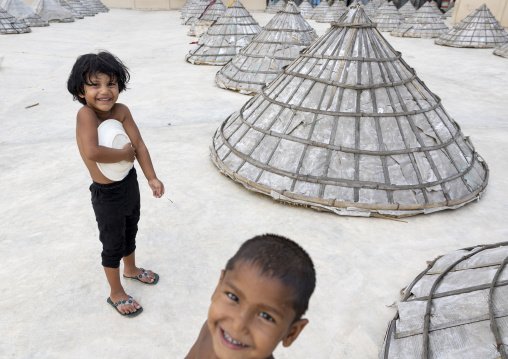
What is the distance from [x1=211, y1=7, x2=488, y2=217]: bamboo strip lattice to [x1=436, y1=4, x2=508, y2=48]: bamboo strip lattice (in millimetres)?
14251

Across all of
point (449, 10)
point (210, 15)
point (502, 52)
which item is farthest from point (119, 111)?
point (449, 10)

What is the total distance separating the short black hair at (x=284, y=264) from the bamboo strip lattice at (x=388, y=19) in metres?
23.0

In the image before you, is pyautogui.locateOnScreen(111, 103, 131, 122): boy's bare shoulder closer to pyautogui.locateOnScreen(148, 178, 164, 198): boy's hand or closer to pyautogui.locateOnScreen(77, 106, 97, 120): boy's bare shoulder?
pyautogui.locateOnScreen(77, 106, 97, 120): boy's bare shoulder

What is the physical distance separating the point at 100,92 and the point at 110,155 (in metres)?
0.35

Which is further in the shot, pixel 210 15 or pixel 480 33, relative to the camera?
pixel 210 15

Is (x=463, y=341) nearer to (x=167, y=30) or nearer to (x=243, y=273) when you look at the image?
(x=243, y=273)

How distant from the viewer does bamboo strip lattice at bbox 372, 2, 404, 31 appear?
68.6 ft

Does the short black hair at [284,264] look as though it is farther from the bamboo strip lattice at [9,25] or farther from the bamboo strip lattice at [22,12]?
the bamboo strip lattice at [22,12]

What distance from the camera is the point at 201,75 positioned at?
33.5ft

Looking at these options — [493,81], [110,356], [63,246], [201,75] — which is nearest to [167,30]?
[201,75]

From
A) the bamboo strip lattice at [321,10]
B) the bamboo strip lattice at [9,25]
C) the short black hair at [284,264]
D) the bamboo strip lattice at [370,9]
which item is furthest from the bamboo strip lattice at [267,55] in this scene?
the bamboo strip lattice at [321,10]

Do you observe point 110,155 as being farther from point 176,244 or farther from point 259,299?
point 176,244

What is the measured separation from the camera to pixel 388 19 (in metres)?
21.1

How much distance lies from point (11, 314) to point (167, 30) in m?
20.2
